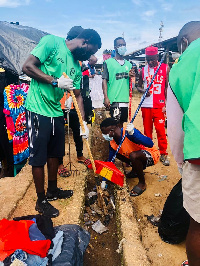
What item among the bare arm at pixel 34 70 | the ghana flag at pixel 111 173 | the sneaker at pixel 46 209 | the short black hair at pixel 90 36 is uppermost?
the short black hair at pixel 90 36

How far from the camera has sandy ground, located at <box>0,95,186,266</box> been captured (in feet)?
7.72

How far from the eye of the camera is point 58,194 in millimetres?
3008

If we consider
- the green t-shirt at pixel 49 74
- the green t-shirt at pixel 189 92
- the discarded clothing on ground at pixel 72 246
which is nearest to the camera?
the green t-shirt at pixel 189 92

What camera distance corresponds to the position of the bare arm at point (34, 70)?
2.29m

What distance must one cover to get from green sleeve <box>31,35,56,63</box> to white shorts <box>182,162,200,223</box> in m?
1.79

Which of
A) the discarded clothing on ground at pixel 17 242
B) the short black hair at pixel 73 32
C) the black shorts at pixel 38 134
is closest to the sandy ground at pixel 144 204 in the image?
the black shorts at pixel 38 134

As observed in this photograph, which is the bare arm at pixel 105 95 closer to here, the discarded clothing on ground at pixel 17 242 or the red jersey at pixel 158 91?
the red jersey at pixel 158 91

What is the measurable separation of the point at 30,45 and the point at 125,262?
15.5ft

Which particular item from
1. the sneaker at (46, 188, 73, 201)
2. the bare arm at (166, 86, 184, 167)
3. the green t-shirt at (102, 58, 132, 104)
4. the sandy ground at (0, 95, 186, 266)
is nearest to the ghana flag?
the sandy ground at (0, 95, 186, 266)

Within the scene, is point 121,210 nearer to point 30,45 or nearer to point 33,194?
point 33,194

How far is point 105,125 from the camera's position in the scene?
3.33 m

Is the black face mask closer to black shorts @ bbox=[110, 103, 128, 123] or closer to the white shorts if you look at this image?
the white shorts

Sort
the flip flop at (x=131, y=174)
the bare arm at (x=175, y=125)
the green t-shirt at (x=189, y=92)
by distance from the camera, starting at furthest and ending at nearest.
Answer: the flip flop at (x=131, y=174) < the bare arm at (x=175, y=125) < the green t-shirt at (x=189, y=92)

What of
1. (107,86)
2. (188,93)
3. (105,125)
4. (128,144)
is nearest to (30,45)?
(107,86)
